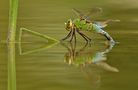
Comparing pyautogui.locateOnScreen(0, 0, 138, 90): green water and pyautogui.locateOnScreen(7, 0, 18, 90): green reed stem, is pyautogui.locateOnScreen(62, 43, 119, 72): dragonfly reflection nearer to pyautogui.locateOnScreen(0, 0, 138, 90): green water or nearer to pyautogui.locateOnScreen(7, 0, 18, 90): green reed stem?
pyautogui.locateOnScreen(0, 0, 138, 90): green water

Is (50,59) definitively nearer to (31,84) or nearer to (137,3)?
(31,84)

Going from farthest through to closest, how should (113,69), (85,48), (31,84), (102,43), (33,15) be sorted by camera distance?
1. (33,15)
2. (102,43)
3. (85,48)
4. (113,69)
5. (31,84)

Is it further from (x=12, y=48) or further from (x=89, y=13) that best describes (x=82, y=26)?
(x=12, y=48)

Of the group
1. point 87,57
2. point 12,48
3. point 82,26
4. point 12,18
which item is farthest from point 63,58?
point 82,26

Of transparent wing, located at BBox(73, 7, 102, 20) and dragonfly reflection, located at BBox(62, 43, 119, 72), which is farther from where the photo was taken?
transparent wing, located at BBox(73, 7, 102, 20)

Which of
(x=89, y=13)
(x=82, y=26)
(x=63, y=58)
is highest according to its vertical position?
(x=89, y=13)

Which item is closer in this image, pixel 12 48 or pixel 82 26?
pixel 12 48

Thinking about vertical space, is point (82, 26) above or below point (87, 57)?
above

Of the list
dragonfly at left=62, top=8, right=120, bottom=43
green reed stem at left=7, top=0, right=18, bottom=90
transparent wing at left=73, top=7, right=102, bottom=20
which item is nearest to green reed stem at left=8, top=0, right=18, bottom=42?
green reed stem at left=7, top=0, right=18, bottom=90

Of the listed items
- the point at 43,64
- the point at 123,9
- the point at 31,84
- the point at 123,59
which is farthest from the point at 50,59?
the point at 123,9
